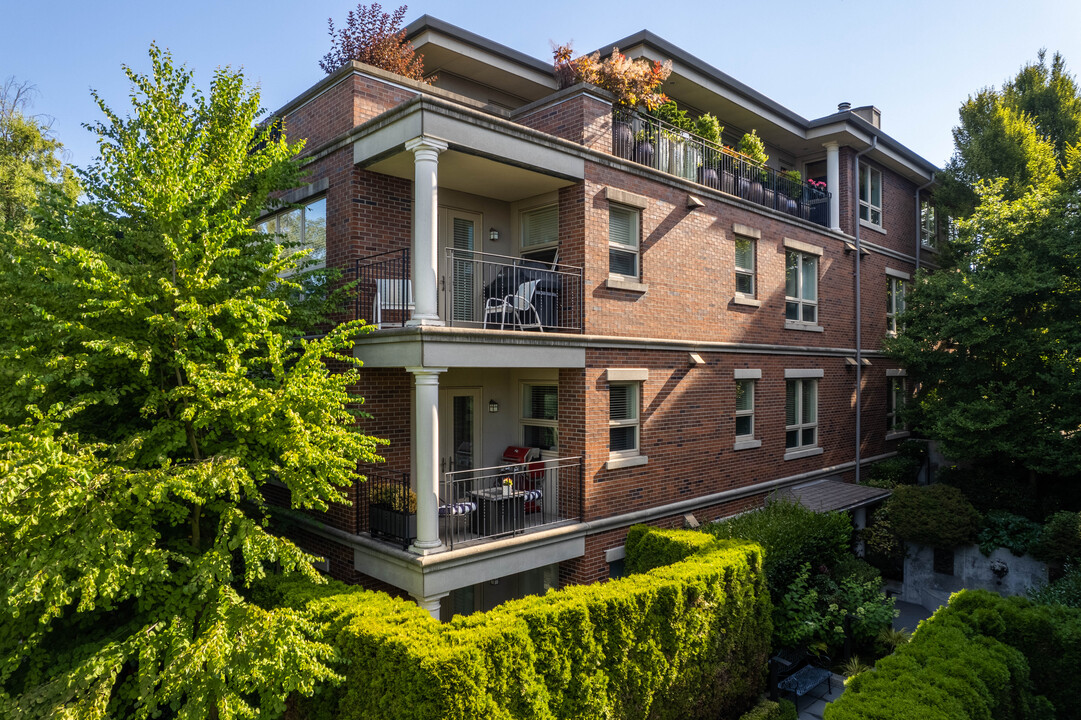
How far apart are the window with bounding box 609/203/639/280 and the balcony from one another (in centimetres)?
388

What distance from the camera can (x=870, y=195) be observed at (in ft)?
64.2

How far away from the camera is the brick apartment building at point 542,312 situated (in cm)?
959

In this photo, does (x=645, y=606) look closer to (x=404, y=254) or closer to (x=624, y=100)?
(x=404, y=254)

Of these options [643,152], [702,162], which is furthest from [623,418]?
[702,162]

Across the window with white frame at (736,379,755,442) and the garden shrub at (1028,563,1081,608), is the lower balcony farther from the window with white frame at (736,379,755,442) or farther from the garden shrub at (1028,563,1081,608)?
the garden shrub at (1028,563,1081,608)

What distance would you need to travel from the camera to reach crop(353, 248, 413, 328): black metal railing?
1042 centimetres

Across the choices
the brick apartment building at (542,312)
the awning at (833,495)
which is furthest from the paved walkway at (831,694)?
the brick apartment building at (542,312)

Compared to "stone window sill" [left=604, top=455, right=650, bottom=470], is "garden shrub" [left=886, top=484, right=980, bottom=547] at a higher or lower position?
lower

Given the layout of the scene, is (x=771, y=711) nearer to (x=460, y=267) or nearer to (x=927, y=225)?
(x=460, y=267)

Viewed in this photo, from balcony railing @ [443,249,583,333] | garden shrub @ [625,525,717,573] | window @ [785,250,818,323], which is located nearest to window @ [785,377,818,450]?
window @ [785,250,818,323]

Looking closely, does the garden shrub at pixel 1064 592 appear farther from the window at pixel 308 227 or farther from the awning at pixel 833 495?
the window at pixel 308 227

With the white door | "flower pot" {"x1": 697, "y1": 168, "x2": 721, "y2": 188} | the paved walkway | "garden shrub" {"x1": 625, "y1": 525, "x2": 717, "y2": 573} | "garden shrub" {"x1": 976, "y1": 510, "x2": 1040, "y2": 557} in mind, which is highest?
"flower pot" {"x1": 697, "y1": 168, "x2": 721, "y2": 188}

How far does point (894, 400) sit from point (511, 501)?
16517mm

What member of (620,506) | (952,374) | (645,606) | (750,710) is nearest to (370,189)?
(620,506)
